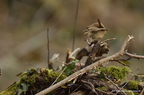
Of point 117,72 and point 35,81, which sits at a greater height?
point 35,81

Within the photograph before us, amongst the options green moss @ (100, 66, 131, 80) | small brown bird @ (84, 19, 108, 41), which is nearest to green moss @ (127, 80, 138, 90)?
green moss @ (100, 66, 131, 80)

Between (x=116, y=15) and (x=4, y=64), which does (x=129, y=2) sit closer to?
(x=116, y=15)

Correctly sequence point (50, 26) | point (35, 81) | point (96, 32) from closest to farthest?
point (35, 81) < point (96, 32) < point (50, 26)

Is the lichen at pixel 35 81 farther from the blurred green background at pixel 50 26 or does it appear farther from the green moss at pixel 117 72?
the blurred green background at pixel 50 26

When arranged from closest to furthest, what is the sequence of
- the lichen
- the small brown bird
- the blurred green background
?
1. the lichen
2. the small brown bird
3. the blurred green background

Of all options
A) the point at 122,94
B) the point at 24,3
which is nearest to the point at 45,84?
the point at 122,94

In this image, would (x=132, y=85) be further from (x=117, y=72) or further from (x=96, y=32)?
(x=96, y=32)

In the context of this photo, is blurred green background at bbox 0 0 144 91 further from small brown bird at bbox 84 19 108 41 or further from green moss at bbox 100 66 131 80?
green moss at bbox 100 66 131 80

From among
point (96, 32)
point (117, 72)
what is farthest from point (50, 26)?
→ point (117, 72)
